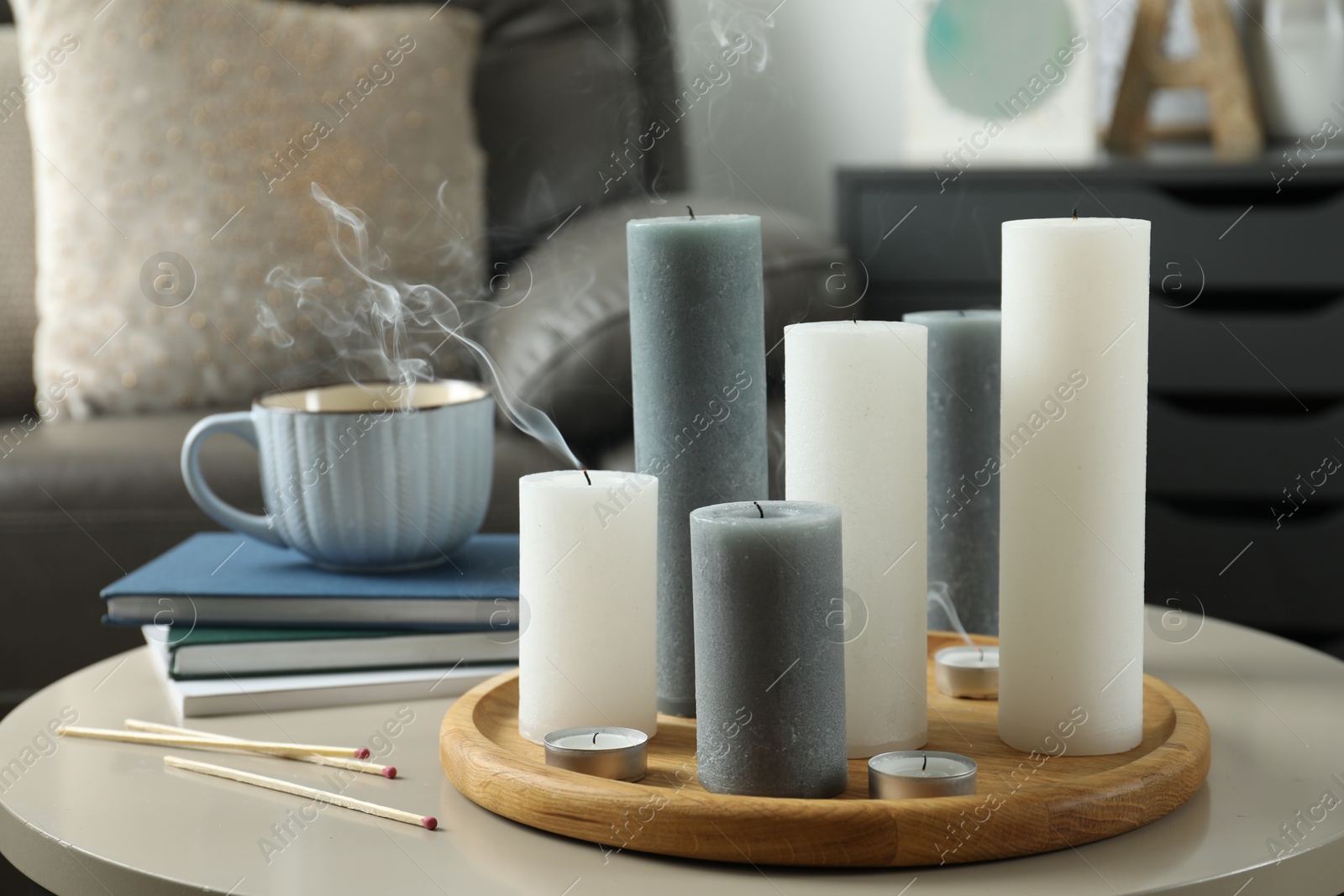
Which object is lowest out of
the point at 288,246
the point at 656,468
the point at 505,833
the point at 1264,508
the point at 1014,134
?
the point at 1264,508

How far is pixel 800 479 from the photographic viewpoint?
63 cm

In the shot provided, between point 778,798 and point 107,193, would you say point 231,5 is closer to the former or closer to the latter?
point 107,193

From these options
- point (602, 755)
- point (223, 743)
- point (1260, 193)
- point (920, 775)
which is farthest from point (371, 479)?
point (1260, 193)

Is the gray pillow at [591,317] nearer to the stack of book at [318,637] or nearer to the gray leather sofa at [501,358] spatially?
the gray leather sofa at [501,358]

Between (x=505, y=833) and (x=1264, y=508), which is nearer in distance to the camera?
(x=505, y=833)

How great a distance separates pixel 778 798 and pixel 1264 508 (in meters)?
1.62

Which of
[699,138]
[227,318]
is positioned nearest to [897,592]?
[227,318]

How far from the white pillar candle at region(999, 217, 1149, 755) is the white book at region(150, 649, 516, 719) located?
33 centimetres

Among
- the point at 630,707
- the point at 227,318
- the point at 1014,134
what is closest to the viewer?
the point at 630,707

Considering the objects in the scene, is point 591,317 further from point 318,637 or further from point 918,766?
point 918,766

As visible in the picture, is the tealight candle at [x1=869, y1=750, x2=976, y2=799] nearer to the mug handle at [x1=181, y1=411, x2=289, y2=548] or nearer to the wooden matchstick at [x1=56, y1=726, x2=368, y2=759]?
the wooden matchstick at [x1=56, y1=726, x2=368, y2=759]

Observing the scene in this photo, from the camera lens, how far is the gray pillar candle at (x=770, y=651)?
0.55m

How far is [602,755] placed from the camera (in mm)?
597

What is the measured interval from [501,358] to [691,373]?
3.07ft
